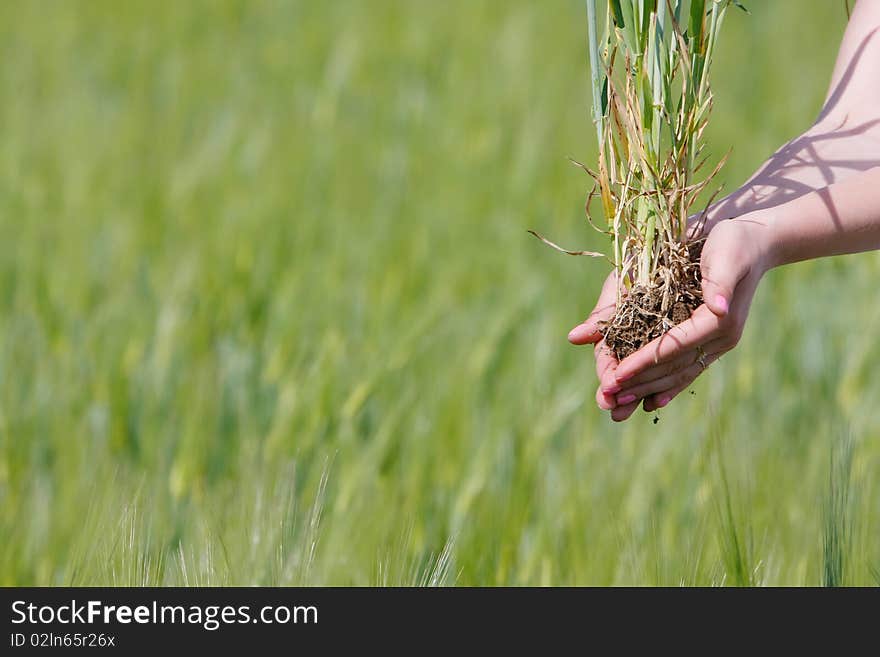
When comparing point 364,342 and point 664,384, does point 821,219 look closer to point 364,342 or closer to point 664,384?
point 664,384

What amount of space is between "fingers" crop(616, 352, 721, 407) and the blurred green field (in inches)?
13.2

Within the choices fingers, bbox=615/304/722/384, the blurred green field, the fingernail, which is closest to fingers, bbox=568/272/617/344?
the fingernail

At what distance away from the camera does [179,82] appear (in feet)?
11.7

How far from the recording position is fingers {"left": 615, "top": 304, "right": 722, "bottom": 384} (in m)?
1.13

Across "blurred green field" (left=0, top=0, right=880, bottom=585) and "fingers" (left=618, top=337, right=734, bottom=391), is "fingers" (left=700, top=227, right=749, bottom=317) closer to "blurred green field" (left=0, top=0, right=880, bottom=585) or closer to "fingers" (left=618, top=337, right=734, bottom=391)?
"fingers" (left=618, top=337, right=734, bottom=391)

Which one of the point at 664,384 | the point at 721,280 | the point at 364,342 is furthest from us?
the point at 364,342

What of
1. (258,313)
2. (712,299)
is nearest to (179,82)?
(258,313)

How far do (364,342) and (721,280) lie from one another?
1315 mm

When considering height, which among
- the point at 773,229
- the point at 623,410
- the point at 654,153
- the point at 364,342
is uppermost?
the point at 364,342

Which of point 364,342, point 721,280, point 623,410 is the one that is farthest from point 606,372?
point 364,342

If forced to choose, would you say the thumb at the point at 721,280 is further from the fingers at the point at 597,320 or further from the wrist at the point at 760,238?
the fingers at the point at 597,320

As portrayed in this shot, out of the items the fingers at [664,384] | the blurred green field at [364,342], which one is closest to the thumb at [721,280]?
the fingers at [664,384]

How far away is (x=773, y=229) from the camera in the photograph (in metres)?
1.14

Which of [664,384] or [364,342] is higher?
[364,342]
